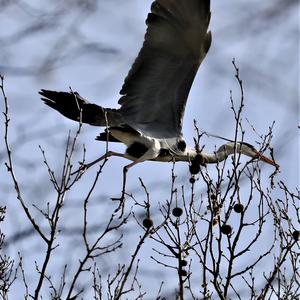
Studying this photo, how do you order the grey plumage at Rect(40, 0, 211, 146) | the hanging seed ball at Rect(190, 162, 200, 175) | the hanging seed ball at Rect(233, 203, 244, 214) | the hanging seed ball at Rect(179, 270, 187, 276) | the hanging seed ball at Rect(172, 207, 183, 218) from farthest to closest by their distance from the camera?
the grey plumage at Rect(40, 0, 211, 146)
the hanging seed ball at Rect(190, 162, 200, 175)
the hanging seed ball at Rect(172, 207, 183, 218)
the hanging seed ball at Rect(233, 203, 244, 214)
the hanging seed ball at Rect(179, 270, 187, 276)

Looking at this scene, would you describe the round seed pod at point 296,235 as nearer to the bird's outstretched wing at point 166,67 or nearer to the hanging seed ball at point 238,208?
the hanging seed ball at point 238,208

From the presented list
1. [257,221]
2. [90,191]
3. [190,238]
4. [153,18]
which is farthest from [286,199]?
[153,18]

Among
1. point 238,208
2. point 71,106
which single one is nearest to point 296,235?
point 238,208

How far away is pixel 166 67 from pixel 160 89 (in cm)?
23

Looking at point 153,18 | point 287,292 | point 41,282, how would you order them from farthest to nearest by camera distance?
point 153,18
point 287,292
point 41,282

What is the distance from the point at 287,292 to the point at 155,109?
268 cm

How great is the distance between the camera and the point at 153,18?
22.7 ft

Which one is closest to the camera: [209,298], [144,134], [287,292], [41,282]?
[41,282]

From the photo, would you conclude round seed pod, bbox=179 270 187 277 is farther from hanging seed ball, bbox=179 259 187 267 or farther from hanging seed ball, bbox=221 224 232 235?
hanging seed ball, bbox=221 224 232 235

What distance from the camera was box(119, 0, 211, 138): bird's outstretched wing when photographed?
6914 mm

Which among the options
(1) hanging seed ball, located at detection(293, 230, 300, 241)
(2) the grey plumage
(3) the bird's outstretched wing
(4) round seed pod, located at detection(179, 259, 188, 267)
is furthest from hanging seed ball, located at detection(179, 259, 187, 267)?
(3) the bird's outstretched wing

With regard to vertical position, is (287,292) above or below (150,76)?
below

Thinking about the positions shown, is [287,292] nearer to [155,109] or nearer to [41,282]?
[41,282]

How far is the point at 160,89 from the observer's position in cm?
743
